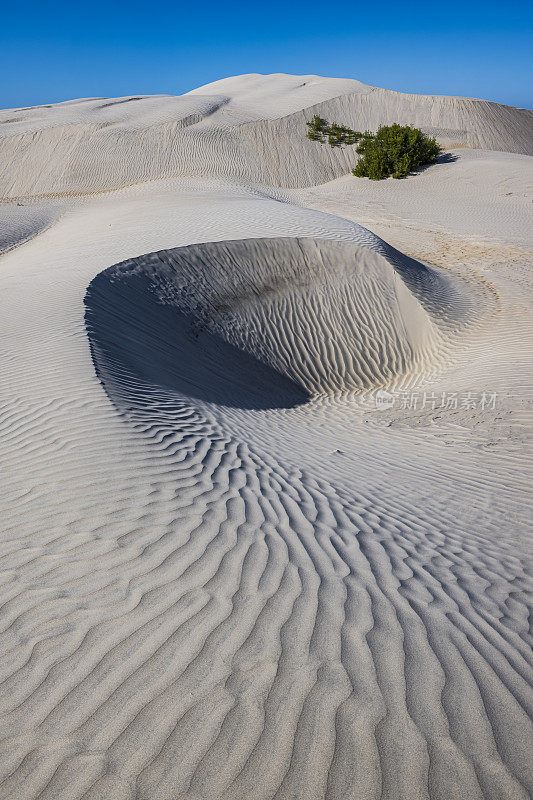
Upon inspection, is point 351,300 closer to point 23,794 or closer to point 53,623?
point 53,623

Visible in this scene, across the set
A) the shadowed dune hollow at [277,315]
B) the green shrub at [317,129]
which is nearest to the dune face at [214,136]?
the green shrub at [317,129]

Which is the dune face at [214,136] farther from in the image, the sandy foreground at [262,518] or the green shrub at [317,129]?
the sandy foreground at [262,518]

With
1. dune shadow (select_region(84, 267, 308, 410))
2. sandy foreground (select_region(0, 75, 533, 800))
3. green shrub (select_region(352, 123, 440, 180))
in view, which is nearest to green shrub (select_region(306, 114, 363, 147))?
green shrub (select_region(352, 123, 440, 180))

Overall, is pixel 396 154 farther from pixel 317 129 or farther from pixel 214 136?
pixel 214 136

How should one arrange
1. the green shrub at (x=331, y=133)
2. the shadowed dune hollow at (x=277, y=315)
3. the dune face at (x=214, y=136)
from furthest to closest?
the green shrub at (x=331, y=133) → the dune face at (x=214, y=136) → the shadowed dune hollow at (x=277, y=315)

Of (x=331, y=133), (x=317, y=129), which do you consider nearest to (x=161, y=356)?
(x=331, y=133)

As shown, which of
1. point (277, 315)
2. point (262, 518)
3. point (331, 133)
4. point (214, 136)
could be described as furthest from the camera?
point (331, 133)
